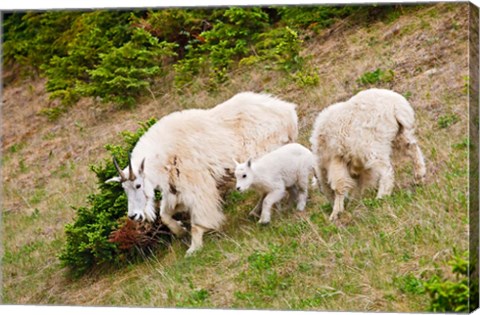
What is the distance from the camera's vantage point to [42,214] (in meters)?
13.3

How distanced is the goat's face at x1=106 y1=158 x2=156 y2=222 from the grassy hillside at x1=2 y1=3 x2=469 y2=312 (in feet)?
2.51

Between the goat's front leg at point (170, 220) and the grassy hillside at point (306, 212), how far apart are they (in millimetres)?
188

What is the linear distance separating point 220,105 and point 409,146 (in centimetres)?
272

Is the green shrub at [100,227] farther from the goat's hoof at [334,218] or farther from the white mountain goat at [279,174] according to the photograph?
the goat's hoof at [334,218]

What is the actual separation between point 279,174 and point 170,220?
1.39 m

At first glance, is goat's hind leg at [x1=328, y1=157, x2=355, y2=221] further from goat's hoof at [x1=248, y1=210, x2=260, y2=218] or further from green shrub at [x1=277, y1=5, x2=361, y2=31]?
green shrub at [x1=277, y1=5, x2=361, y2=31]

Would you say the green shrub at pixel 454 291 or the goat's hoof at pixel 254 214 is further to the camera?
the goat's hoof at pixel 254 214

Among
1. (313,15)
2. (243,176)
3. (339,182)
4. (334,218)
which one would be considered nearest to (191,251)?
(243,176)

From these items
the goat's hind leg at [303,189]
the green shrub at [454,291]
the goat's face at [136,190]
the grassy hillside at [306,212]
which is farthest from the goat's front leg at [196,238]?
the green shrub at [454,291]

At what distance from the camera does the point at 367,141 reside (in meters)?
9.78

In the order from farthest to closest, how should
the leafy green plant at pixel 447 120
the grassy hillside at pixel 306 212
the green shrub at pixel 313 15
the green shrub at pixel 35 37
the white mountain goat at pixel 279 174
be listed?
the green shrub at pixel 35 37 < the white mountain goat at pixel 279 174 < the green shrub at pixel 313 15 < the leafy green plant at pixel 447 120 < the grassy hillside at pixel 306 212

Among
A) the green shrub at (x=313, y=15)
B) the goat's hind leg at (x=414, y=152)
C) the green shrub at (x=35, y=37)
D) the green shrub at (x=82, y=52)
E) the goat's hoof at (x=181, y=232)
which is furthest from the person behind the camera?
the green shrub at (x=82, y=52)

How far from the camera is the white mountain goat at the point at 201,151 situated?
35.9 ft

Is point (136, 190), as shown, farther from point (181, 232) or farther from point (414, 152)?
point (414, 152)
